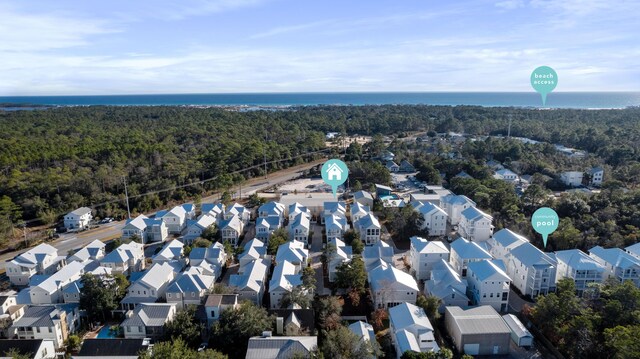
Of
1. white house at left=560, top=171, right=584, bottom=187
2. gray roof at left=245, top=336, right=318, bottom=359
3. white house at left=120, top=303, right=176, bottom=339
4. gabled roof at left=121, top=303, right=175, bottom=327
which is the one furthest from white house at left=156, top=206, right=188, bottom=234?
white house at left=560, top=171, right=584, bottom=187

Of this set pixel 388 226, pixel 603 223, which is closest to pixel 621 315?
pixel 603 223

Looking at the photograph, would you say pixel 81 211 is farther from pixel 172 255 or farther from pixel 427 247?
pixel 427 247

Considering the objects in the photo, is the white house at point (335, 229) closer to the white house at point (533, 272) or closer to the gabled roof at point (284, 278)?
the gabled roof at point (284, 278)

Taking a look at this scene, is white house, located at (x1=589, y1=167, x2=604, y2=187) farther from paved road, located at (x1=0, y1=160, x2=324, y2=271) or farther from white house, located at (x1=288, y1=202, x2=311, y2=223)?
paved road, located at (x1=0, y1=160, x2=324, y2=271)

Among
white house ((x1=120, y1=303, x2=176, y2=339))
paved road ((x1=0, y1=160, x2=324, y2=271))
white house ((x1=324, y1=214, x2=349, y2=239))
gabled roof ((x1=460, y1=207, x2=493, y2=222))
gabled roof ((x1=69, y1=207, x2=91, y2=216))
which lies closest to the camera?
white house ((x1=120, y1=303, x2=176, y2=339))

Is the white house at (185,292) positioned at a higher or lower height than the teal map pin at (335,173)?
lower

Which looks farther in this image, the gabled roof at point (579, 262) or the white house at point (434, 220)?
the white house at point (434, 220)

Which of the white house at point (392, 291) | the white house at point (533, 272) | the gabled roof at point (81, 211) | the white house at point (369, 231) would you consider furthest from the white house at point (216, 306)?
the gabled roof at point (81, 211)
